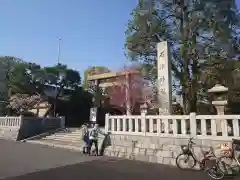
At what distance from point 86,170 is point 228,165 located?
16.0 feet

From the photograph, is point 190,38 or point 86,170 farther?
point 190,38

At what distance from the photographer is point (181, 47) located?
56.3 feet

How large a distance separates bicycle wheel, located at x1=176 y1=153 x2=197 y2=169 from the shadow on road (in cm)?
34

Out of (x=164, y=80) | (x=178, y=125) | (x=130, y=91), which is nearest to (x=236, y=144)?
(x=178, y=125)

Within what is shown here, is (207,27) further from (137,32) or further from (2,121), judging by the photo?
(2,121)

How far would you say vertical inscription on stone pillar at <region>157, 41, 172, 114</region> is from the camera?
14211 mm

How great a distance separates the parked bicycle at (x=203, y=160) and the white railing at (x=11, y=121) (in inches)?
665

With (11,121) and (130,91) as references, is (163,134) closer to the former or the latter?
(130,91)

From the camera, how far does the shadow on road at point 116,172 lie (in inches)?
341

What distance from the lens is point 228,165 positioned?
8.88m

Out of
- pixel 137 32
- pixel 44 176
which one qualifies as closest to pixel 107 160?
pixel 44 176

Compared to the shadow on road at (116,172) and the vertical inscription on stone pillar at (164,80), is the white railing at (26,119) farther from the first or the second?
the shadow on road at (116,172)

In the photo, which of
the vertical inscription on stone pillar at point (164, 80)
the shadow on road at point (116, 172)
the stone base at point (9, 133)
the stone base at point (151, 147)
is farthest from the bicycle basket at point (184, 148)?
the stone base at point (9, 133)

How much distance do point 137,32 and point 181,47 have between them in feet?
11.9
